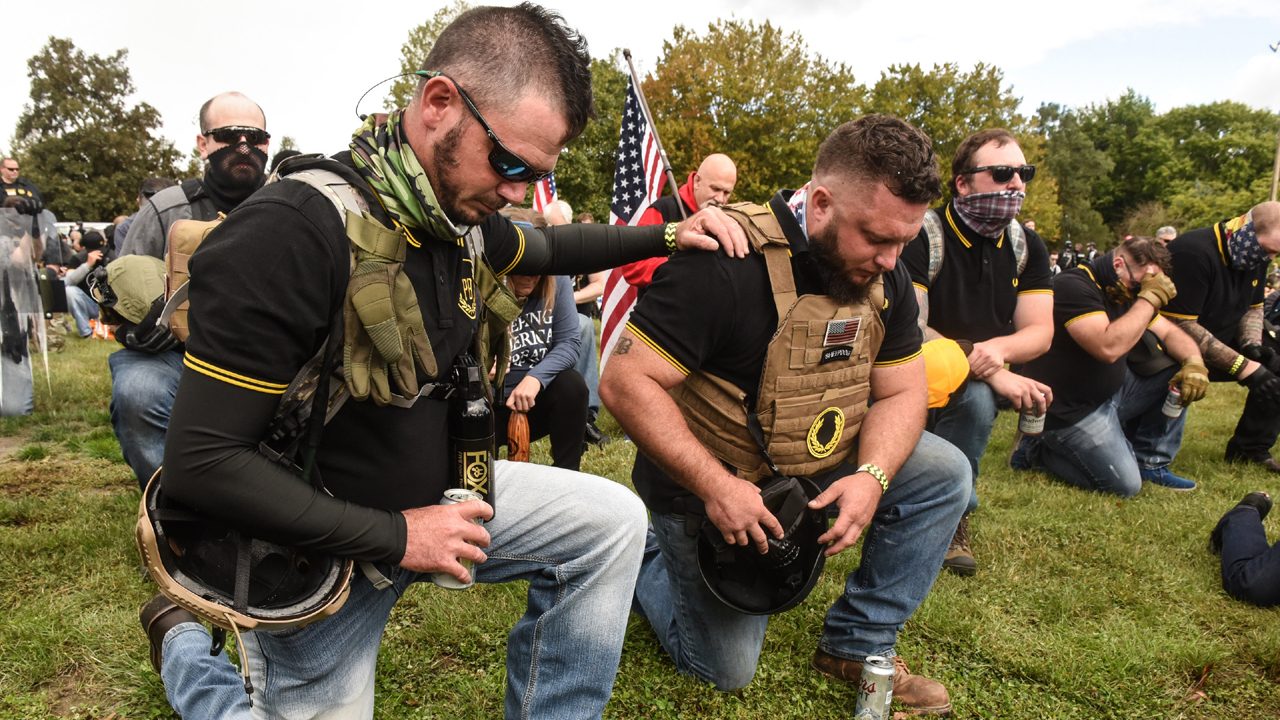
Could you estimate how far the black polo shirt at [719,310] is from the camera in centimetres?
273

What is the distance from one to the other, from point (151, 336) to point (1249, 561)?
574cm

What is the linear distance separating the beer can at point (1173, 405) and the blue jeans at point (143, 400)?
6.94 metres

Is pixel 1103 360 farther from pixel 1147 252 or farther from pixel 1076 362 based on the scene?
pixel 1147 252

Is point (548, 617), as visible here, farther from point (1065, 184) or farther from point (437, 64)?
point (1065, 184)

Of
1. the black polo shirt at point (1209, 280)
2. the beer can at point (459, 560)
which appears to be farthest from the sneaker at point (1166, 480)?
the beer can at point (459, 560)

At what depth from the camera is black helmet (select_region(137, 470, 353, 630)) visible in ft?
5.74

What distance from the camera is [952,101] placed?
37.9m

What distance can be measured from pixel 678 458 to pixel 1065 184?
76.4 metres

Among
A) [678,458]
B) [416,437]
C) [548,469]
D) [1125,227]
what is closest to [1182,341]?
[678,458]

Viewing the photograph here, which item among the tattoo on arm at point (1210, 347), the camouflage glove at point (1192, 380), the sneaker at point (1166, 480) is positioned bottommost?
the sneaker at point (1166, 480)

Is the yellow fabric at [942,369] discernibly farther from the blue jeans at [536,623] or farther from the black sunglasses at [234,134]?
the black sunglasses at [234,134]

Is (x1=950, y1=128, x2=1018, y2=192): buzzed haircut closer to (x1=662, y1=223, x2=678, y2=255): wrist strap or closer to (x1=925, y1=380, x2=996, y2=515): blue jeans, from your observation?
(x1=925, y1=380, x2=996, y2=515): blue jeans

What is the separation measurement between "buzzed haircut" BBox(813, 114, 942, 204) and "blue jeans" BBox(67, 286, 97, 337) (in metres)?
13.9

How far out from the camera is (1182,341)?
6066 millimetres
